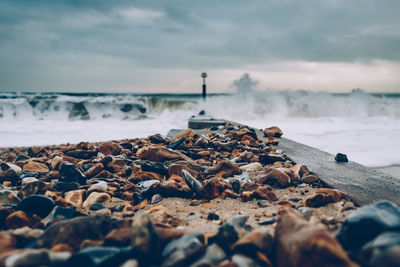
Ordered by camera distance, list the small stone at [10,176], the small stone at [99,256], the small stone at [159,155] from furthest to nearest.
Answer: the small stone at [159,155]
the small stone at [10,176]
the small stone at [99,256]

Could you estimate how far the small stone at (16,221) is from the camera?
1.33m

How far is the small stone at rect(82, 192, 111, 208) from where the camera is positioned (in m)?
1.71

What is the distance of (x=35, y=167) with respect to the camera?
2.54 m

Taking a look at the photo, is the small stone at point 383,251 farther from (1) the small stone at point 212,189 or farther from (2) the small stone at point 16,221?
(2) the small stone at point 16,221

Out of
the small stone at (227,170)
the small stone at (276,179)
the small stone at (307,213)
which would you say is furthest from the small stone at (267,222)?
the small stone at (227,170)

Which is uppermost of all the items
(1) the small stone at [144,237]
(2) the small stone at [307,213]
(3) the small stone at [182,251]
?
(1) the small stone at [144,237]

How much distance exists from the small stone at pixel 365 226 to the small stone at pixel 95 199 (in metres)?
1.30

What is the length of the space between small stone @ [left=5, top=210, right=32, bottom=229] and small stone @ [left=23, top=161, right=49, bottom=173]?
1261 millimetres

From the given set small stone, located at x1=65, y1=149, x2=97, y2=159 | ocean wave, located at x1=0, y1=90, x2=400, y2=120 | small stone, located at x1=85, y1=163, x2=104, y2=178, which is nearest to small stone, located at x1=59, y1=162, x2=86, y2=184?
small stone, located at x1=85, y1=163, x2=104, y2=178

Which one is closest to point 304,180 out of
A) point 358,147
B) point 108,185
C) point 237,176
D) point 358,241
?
point 237,176

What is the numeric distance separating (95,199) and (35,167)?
1.14m

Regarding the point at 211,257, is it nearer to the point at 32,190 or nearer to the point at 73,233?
the point at 73,233

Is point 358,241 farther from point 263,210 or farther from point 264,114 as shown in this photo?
point 264,114

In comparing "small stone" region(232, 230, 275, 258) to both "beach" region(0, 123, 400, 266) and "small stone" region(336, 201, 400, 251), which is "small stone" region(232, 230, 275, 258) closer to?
"beach" region(0, 123, 400, 266)
